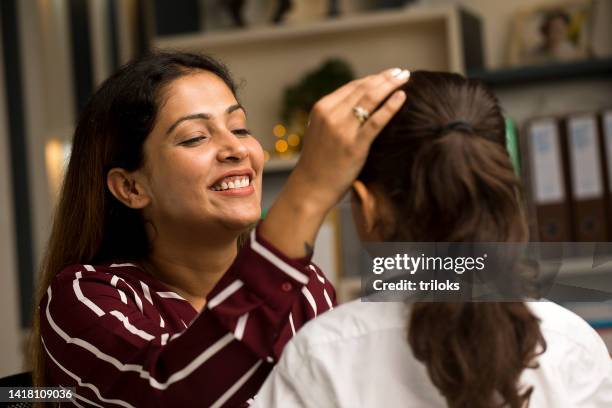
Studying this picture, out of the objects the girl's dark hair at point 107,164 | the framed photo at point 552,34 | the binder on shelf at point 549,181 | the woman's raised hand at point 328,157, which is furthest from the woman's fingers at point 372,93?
the framed photo at point 552,34

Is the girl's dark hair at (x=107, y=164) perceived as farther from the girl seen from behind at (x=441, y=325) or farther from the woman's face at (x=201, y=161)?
the girl seen from behind at (x=441, y=325)

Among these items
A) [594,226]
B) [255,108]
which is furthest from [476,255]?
[255,108]

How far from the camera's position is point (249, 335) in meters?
0.79

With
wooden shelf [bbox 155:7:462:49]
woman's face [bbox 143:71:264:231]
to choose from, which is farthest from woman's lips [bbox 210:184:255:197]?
wooden shelf [bbox 155:7:462:49]

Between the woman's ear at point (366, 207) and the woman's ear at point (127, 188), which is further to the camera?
the woman's ear at point (127, 188)

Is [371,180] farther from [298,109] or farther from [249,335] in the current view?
[298,109]

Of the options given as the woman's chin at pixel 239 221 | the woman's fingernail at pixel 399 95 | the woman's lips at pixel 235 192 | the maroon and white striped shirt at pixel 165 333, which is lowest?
the maroon and white striped shirt at pixel 165 333

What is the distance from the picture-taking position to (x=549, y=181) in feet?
8.68

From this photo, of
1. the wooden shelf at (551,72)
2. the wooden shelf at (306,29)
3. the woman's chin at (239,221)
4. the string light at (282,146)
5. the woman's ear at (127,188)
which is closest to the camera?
the woman's chin at (239,221)

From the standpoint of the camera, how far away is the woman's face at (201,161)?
115 cm

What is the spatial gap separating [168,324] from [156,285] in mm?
76

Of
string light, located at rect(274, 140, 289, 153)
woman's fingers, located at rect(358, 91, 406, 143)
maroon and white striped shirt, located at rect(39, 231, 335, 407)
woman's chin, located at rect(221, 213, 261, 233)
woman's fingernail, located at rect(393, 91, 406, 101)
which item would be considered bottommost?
string light, located at rect(274, 140, 289, 153)

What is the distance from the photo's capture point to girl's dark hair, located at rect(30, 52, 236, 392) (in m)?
1.22

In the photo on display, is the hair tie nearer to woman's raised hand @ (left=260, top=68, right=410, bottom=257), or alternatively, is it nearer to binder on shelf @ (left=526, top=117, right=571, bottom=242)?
woman's raised hand @ (left=260, top=68, right=410, bottom=257)
